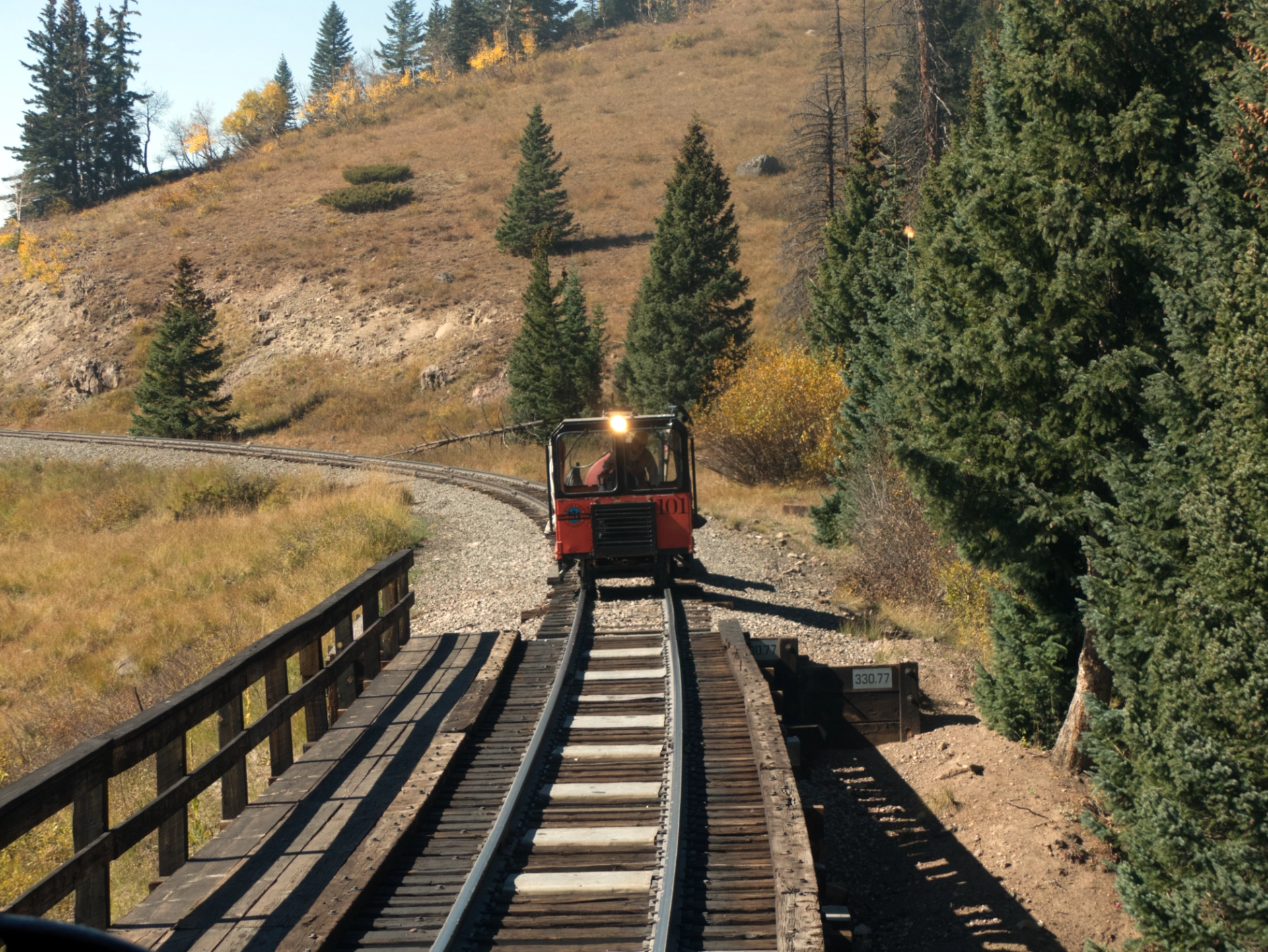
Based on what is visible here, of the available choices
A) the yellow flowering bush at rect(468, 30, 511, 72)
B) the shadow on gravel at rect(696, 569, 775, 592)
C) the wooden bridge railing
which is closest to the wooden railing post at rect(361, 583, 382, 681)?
the wooden bridge railing

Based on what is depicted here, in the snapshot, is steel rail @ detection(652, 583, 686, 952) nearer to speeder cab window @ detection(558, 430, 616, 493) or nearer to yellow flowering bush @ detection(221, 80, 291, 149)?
speeder cab window @ detection(558, 430, 616, 493)

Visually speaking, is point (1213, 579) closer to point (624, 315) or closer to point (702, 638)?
point (702, 638)

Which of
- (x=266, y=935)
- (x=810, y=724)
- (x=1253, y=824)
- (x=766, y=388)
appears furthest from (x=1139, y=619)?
(x=766, y=388)

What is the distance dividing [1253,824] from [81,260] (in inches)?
3006

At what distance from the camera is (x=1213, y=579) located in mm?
6688

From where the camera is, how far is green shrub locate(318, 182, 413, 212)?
7369 centimetres

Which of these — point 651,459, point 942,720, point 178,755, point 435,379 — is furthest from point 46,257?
point 178,755

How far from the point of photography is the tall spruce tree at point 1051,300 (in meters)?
8.54

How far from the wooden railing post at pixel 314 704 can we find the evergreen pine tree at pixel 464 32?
381 feet

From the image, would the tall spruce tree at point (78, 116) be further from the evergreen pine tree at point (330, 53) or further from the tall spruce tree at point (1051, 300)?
the tall spruce tree at point (1051, 300)

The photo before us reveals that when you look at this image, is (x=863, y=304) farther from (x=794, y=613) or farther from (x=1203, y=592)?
(x=1203, y=592)

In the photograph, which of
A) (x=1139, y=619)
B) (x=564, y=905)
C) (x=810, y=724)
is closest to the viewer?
(x=564, y=905)

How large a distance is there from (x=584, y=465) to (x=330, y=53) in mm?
127712

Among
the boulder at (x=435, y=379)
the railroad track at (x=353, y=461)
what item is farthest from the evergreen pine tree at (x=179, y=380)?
the boulder at (x=435, y=379)
